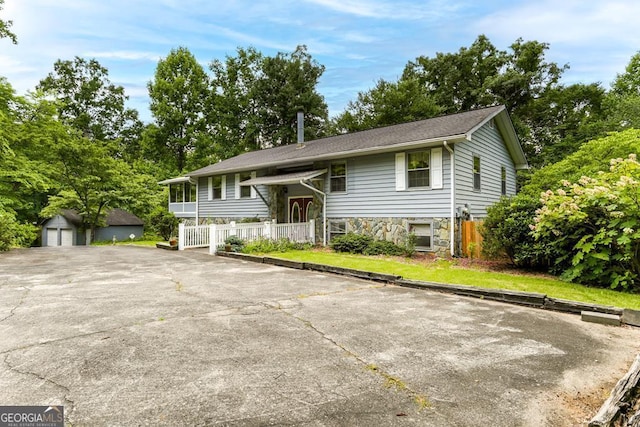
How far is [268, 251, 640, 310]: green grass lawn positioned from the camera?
5.50 metres

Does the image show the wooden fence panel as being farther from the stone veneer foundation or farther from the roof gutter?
the roof gutter

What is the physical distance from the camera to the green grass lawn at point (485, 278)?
550 cm

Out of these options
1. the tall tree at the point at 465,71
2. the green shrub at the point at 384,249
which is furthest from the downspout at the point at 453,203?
the tall tree at the point at 465,71

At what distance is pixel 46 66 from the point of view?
109 ft

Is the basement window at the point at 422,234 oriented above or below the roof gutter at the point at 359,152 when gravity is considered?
below

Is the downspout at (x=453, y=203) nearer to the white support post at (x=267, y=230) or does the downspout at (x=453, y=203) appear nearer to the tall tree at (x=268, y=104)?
the white support post at (x=267, y=230)

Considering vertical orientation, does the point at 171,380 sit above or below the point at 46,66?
below

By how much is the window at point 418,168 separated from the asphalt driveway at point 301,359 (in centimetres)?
616

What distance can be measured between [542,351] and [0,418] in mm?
4616

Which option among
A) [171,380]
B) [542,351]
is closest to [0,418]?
[171,380]

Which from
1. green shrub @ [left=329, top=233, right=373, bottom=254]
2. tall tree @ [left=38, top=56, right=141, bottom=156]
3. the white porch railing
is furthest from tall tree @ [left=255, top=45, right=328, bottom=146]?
green shrub @ [left=329, top=233, right=373, bottom=254]

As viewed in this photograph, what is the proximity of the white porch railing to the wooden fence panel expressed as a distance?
19.8ft

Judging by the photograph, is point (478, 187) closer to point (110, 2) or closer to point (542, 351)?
point (542, 351)

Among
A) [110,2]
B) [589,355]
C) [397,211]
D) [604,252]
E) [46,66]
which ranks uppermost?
[46,66]
